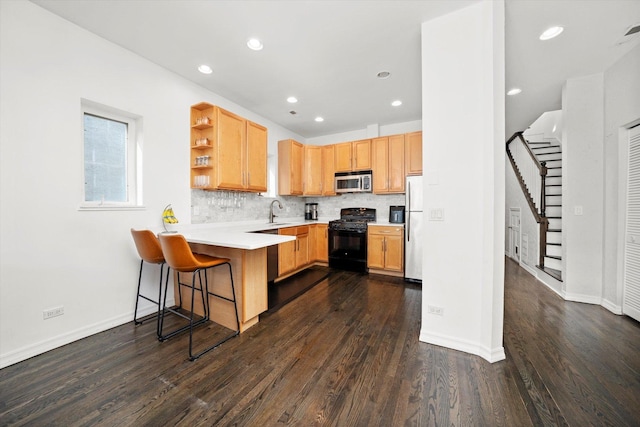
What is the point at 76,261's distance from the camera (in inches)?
84.6

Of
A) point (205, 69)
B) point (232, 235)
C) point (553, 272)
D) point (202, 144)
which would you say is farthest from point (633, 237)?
point (205, 69)

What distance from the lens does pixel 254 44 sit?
7.93ft

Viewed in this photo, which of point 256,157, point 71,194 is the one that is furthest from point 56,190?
point 256,157

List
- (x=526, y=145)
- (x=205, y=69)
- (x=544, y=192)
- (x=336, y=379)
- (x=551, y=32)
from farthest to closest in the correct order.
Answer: (x=526, y=145), (x=544, y=192), (x=205, y=69), (x=551, y=32), (x=336, y=379)

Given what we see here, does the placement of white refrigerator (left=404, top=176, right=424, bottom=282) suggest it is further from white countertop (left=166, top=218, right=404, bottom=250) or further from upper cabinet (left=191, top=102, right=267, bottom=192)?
upper cabinet (left=191, top=102, right=267, bottom=192)

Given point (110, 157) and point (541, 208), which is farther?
point (541, 208)

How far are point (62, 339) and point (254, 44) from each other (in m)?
3.30

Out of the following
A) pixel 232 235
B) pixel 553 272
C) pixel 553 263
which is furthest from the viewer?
pixel 553 263

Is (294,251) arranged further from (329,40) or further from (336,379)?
(329,40)

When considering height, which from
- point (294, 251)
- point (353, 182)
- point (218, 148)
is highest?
point (218, 148)

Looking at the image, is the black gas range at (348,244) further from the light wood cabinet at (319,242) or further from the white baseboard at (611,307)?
the white baseboard at (611,307)

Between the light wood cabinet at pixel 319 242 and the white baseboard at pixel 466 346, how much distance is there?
275cm

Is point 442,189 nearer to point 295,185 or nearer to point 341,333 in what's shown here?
point 341,333

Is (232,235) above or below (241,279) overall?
above
